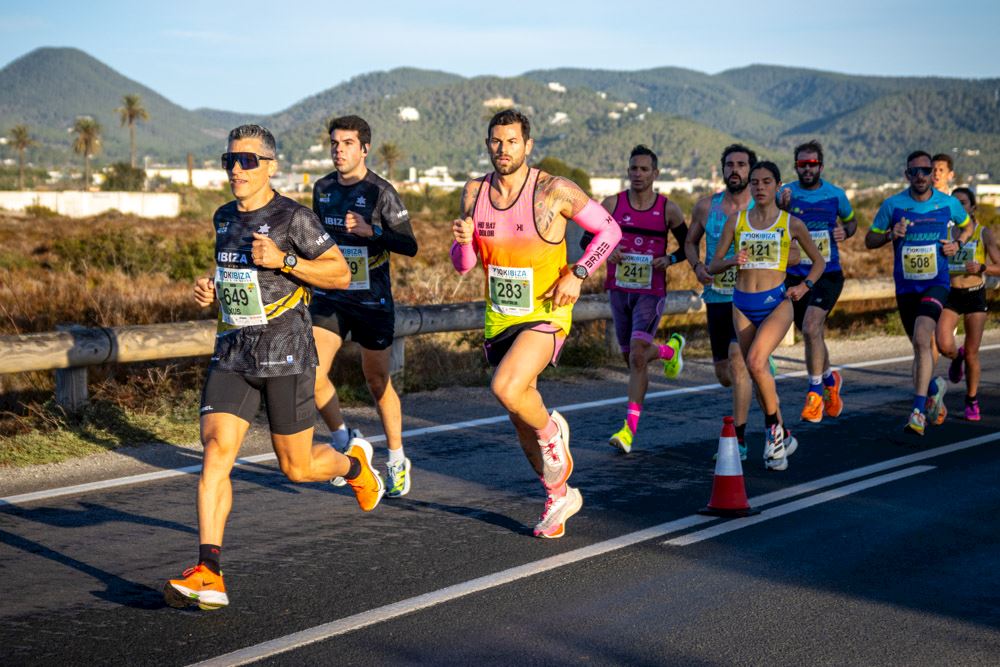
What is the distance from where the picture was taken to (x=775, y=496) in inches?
292

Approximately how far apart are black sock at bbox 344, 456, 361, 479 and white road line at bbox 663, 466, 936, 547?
1646 mm

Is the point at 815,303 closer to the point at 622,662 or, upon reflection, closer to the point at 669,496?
the point at 669,496

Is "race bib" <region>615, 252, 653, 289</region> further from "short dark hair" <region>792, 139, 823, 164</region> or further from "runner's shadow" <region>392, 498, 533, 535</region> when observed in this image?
"runner's shadow" <region>392, 498, 533, 535</region>

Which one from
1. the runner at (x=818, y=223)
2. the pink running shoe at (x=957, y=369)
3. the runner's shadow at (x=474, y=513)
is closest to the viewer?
the runner's shadow at (x=474, y=513)

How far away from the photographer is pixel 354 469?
6.42 m

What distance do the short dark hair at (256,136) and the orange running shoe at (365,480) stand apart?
1654 millimetres

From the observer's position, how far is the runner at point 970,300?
10.4 m

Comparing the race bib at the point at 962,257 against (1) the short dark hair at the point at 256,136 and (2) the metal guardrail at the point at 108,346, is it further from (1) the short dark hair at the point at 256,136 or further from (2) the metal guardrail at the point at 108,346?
(1) the short dark hair at the point at 256,136

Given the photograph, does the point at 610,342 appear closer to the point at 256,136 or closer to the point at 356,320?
the point at 356,320

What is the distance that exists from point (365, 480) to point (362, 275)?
1.57 meters

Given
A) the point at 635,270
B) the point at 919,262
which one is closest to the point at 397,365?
the point at 635,270

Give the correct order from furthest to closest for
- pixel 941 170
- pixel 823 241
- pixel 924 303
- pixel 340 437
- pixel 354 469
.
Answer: pixel 823 241 → pixel 941 170 → pixel 924 303 → pixel 340 437 → pixel 354 469

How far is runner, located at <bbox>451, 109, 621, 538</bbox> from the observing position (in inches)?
256

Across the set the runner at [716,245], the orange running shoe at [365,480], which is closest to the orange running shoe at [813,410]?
the runner at [716,245]
